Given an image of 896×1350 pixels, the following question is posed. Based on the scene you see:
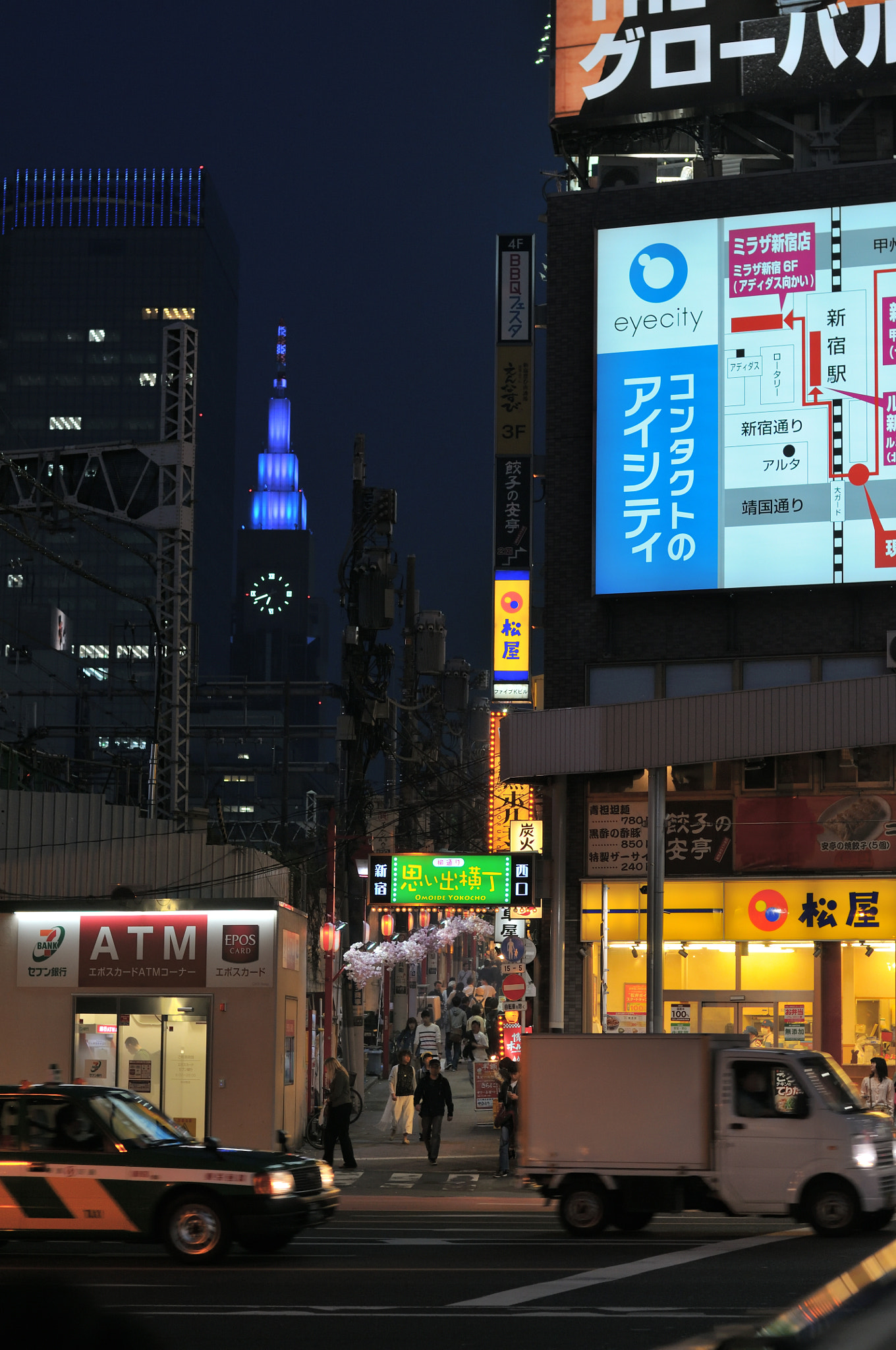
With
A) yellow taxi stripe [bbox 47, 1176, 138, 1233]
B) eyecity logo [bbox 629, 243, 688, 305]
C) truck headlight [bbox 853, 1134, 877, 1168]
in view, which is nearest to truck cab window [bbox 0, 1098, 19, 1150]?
yellow taxi stripe [bbox 47, 1176, 138, 1233]

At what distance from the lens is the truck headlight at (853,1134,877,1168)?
53.9 feet

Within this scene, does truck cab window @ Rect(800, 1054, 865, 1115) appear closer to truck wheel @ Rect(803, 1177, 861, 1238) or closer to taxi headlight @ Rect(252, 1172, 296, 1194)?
truck wheel @ Rect(803, 1177, 861, 1238)

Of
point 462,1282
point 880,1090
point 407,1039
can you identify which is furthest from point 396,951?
point 462,1282

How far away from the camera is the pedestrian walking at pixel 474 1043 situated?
37.9 metres

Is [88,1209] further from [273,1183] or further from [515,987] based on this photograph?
[515,987]

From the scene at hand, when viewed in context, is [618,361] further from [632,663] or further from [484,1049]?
[484,1049]

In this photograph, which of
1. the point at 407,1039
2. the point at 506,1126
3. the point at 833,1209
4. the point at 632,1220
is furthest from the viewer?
the point at 407,1039

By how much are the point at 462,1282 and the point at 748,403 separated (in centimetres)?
2011

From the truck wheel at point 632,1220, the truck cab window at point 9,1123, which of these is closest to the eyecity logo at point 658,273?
the truck wheel at point 632,1220

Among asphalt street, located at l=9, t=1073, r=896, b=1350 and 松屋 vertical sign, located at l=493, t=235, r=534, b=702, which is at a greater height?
松屋 vertical sign, located at l=493, t=235, r=534, b=702

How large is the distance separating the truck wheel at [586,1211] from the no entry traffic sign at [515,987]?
397 inches

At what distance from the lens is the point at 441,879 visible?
28703mm

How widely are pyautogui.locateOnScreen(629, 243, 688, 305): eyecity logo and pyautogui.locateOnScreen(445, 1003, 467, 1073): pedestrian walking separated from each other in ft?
80.1

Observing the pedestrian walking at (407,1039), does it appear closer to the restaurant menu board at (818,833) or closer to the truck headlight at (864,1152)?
the restaurant menu board at (818,833)
